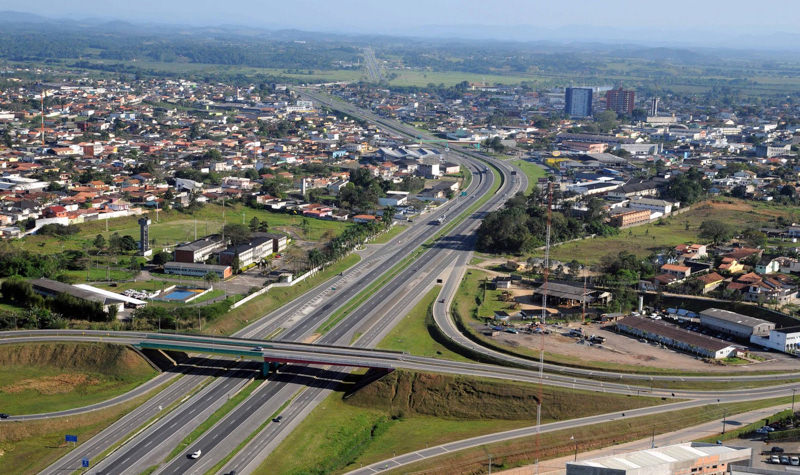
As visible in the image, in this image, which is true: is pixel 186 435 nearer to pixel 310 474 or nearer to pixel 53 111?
pixel 310 474

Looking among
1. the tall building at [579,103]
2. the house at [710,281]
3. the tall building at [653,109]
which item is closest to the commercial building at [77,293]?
the house at [710,281]

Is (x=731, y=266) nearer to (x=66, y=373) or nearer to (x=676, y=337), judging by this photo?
(x=676, y=337)

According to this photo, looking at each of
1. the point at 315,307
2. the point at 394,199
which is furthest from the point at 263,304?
the point at 394,199

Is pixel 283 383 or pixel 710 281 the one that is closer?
pixel 283 383

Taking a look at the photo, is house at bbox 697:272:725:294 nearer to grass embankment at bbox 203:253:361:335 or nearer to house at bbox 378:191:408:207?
grass embankment at bbox 203:253:361:335

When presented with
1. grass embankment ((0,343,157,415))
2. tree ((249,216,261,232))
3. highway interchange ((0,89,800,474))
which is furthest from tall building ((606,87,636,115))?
grass embankment ((0,343,157,415))
